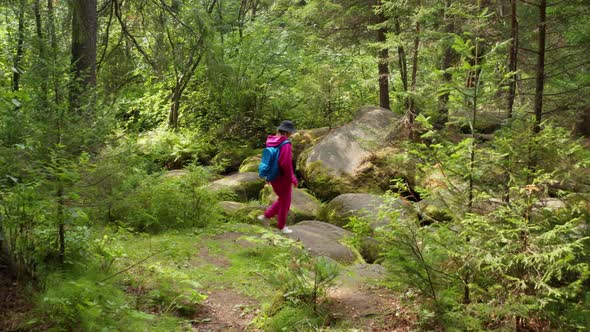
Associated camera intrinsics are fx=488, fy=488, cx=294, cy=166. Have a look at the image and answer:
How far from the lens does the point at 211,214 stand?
880 centimetres

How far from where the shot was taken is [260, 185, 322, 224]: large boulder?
11016 millimetres

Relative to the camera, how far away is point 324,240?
838cm

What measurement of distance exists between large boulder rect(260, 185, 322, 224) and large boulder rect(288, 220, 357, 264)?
3.89ft

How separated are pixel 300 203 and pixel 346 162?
1858mm

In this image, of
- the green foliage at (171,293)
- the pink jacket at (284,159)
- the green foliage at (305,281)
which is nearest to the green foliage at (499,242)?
the green foliage at (305,281)

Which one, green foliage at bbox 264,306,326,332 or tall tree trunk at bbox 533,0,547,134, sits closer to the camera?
green foliage at bbox 264,306,326,332

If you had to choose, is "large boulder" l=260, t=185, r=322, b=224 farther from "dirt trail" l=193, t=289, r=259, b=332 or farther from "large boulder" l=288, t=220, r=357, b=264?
"dirt trail" l=193, t=289, r=259, b=332

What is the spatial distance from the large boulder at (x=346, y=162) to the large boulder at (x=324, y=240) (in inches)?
107

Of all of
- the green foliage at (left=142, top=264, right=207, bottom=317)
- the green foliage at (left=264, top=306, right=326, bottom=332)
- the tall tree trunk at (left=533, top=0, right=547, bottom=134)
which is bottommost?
the green foliage at (left=264, top=306, right=326, bottom=332)

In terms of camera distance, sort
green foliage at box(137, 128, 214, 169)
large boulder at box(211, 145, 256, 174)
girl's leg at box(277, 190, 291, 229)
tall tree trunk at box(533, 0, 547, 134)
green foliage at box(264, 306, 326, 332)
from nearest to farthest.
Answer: green foliage at box(264, 306, 326, 332)
tall tree trunk at box(533, 0, 547, 134)
girl's leg at box(277, 190, 291, 229)
green foliage at box(137, 128, 214, 169)
large boulder at box(211, 145, 256, 174)

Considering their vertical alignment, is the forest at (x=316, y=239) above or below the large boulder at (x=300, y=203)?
above

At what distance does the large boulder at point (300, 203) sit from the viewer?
11016 millimetres

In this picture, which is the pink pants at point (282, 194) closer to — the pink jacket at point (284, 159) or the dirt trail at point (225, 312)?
the pink jacket at point (284, 159)

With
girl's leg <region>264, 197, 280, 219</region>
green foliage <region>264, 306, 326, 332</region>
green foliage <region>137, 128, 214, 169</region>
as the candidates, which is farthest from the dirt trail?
green foliage <region>137, 128, 214, 169</region>
